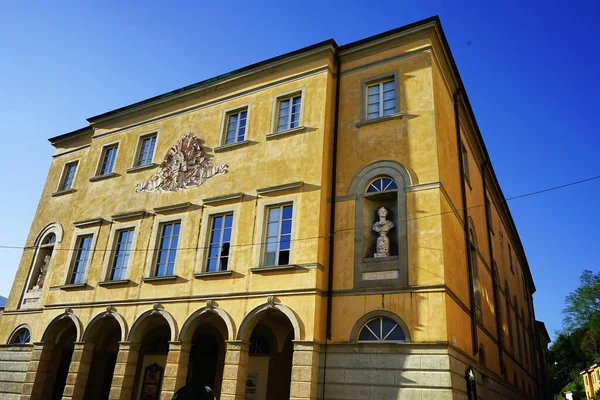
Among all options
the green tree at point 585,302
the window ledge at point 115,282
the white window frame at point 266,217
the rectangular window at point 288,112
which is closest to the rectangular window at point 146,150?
the window ledge at point 115,282

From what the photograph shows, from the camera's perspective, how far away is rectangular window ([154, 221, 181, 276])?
1702 centimetres

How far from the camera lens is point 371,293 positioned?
43.4 feet

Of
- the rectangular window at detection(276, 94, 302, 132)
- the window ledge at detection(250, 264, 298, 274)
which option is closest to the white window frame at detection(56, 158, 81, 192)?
the rectangular window at detection(276, 94, 302, 132)

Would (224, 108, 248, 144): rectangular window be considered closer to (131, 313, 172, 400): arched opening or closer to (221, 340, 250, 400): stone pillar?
(131, 313, 172, 400): arched opening

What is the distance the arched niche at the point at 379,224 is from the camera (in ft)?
43.8

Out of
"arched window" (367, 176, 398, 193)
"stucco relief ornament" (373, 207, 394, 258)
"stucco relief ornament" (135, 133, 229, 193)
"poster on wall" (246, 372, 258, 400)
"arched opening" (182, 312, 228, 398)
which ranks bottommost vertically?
"poster on wall" (246, 372, 258, 400)

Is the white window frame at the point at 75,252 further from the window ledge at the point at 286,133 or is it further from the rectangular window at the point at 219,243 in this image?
the window ledge at the point at 286,133

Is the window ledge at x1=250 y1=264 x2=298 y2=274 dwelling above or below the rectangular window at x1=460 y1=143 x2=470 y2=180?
below

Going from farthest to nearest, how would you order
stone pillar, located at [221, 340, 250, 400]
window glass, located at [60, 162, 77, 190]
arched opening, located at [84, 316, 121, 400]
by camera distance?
window glass, located at [60, 162, 77, 190] < arched opening, located at [84, 316, 121, 400] < stone pillar, located at [221, 340, 250, 400]

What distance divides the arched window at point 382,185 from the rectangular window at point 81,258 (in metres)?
12.1

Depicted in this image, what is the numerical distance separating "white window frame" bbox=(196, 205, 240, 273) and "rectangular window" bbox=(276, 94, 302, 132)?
343 centimetres

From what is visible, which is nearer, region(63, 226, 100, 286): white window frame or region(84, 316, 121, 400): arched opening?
region(63, 226, 100, 286): white window frame

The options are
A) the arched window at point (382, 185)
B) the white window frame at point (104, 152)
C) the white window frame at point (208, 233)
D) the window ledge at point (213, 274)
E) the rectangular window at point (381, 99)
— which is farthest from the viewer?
the white window frame at point (104, 152)

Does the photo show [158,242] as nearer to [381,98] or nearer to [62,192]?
[62,192]
